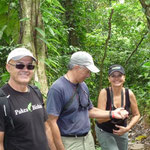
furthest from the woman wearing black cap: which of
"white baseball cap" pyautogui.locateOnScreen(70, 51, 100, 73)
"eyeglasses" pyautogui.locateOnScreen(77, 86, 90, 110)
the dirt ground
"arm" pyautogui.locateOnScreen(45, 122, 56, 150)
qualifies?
the dirt ground

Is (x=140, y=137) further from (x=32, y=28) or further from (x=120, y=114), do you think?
(x=32, y=28)

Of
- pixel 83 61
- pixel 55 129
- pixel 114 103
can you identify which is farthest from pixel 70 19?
pixel 55 129

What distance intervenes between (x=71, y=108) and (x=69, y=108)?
3 centimetres

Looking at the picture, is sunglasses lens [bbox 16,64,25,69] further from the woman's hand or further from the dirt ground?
the dirt ground

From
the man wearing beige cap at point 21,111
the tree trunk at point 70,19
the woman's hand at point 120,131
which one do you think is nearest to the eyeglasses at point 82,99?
the man wearing beige cap at point 21,111

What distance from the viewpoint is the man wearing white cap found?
281cm

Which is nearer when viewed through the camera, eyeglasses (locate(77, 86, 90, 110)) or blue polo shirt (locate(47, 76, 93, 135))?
blue polo shirt (locate(47, 76, 93, 135))

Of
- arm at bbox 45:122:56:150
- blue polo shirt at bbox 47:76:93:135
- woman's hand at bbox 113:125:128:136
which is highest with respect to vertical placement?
blue polo shirt at bbox 47:76:93:135

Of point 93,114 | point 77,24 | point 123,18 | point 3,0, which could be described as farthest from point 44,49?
point 123,18

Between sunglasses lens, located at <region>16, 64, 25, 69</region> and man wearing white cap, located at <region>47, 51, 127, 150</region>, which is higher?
sunglasses lens, located at <region>16, 64, 25, 69</region>

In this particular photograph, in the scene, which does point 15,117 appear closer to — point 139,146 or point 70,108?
point 70,108

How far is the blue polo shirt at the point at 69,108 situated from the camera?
2811mm

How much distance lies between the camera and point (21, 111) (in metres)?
2.17

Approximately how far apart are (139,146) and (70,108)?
4.21 meters
